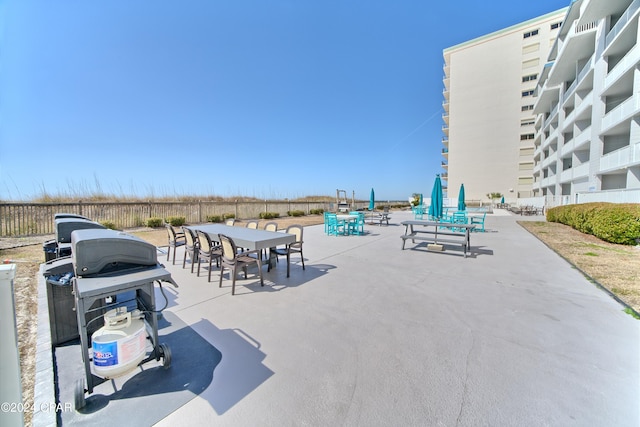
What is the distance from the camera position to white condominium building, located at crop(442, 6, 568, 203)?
32125mm

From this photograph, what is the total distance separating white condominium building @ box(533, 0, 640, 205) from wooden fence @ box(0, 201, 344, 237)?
18388mm

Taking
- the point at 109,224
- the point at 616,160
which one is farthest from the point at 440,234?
the point at 616,160

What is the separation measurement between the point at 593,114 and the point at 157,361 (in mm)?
23388

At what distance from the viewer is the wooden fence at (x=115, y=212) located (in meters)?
8.64

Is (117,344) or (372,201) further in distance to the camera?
(372,201)

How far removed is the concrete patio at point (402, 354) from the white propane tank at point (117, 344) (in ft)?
0.79

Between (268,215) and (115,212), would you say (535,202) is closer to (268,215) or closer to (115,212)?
(268,215)

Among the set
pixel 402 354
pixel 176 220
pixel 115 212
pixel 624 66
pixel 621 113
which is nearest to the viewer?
pixel 402 354

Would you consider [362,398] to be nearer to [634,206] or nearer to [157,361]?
[157,361]

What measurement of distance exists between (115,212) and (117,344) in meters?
12.1

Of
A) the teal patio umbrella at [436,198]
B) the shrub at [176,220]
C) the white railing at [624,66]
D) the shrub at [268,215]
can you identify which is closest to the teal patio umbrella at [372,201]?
the teal patio umbrella at [436,198]

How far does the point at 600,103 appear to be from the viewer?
14500 mm

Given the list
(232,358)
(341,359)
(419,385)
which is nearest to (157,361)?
(232,358)

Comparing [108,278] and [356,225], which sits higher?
[108,278]
